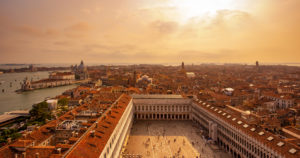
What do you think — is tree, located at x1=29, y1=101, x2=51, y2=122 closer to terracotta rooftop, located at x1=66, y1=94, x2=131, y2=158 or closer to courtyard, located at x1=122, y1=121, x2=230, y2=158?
courtyard, located at x1=122, y1=121, x2=230, y2=158

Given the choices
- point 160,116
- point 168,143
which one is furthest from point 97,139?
point 160,116

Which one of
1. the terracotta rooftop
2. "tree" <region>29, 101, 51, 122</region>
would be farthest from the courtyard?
"tree" <region>29, 101, 51, 122</region>

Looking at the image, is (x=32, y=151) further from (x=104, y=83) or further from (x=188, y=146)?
(x=104, y=83)

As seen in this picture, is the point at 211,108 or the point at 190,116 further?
the point at 190,116

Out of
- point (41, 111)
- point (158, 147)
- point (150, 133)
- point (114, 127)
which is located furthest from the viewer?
point (41, 111)

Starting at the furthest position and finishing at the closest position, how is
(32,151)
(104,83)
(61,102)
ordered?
(104,83), (61,102), (32,151)

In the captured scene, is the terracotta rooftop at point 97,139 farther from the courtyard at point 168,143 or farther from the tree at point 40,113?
the tree at point 40,113

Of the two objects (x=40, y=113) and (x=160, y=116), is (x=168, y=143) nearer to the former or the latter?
(x=160, y=116)

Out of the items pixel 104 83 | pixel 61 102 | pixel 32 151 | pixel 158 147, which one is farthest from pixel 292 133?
pixel 104 83
